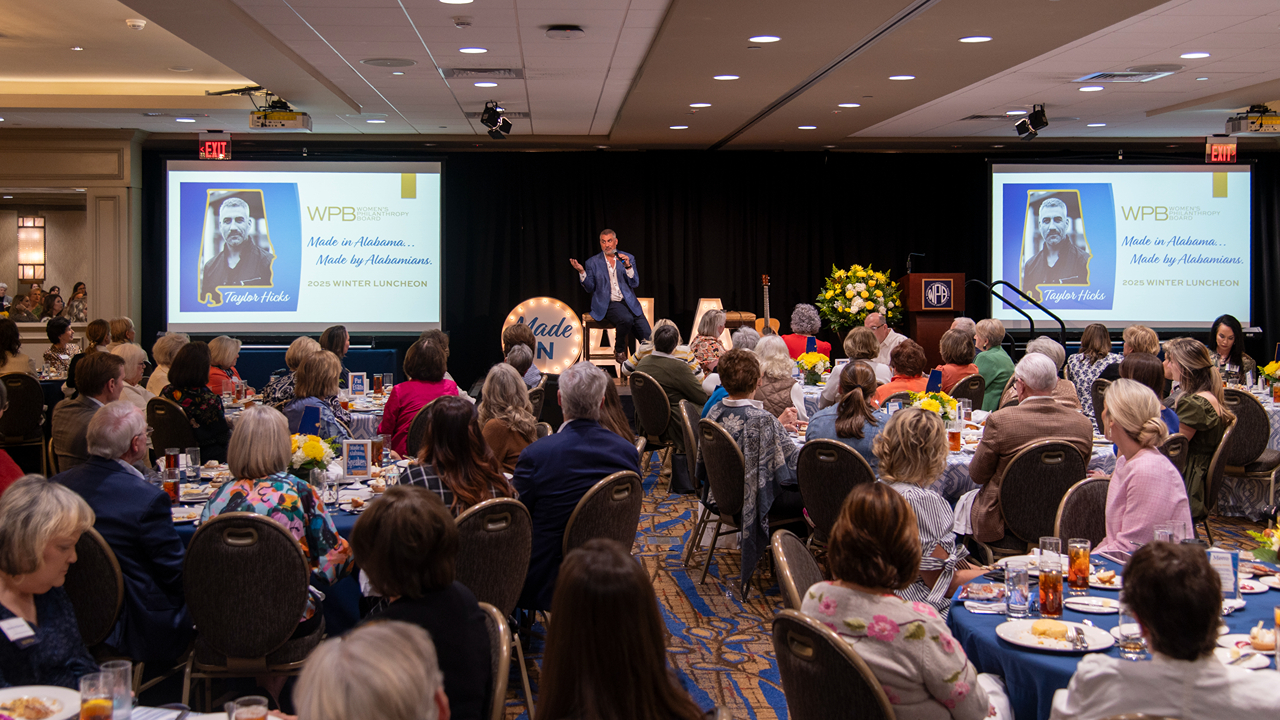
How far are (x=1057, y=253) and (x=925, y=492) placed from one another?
10.1 meters

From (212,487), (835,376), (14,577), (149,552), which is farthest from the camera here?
(835,376)

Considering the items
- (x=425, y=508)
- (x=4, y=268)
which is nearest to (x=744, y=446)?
(x=425, y=508)

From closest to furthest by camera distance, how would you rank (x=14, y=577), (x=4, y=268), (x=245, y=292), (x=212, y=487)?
1. (x=14, y=577)
2. (x=212, y=487)
3. (x=245, y=292)
4. (x=4, y=268)

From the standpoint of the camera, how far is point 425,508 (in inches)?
86.7

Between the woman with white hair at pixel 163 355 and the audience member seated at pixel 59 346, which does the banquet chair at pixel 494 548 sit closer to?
the woman with white hair at pixel 163 355

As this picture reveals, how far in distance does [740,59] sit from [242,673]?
573 cm

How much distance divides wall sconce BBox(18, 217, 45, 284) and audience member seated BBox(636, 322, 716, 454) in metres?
14.0

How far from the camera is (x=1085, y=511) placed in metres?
3.56

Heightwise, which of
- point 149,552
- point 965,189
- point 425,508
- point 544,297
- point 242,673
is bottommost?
point 242,673

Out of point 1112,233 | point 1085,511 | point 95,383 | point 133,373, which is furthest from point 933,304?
point 95,383

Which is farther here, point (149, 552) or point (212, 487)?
point (212, 487)

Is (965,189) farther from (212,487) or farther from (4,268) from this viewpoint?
(4,268)

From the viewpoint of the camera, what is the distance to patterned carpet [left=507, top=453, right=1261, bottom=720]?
12.7ft

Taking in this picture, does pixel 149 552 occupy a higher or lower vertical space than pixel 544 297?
lower
